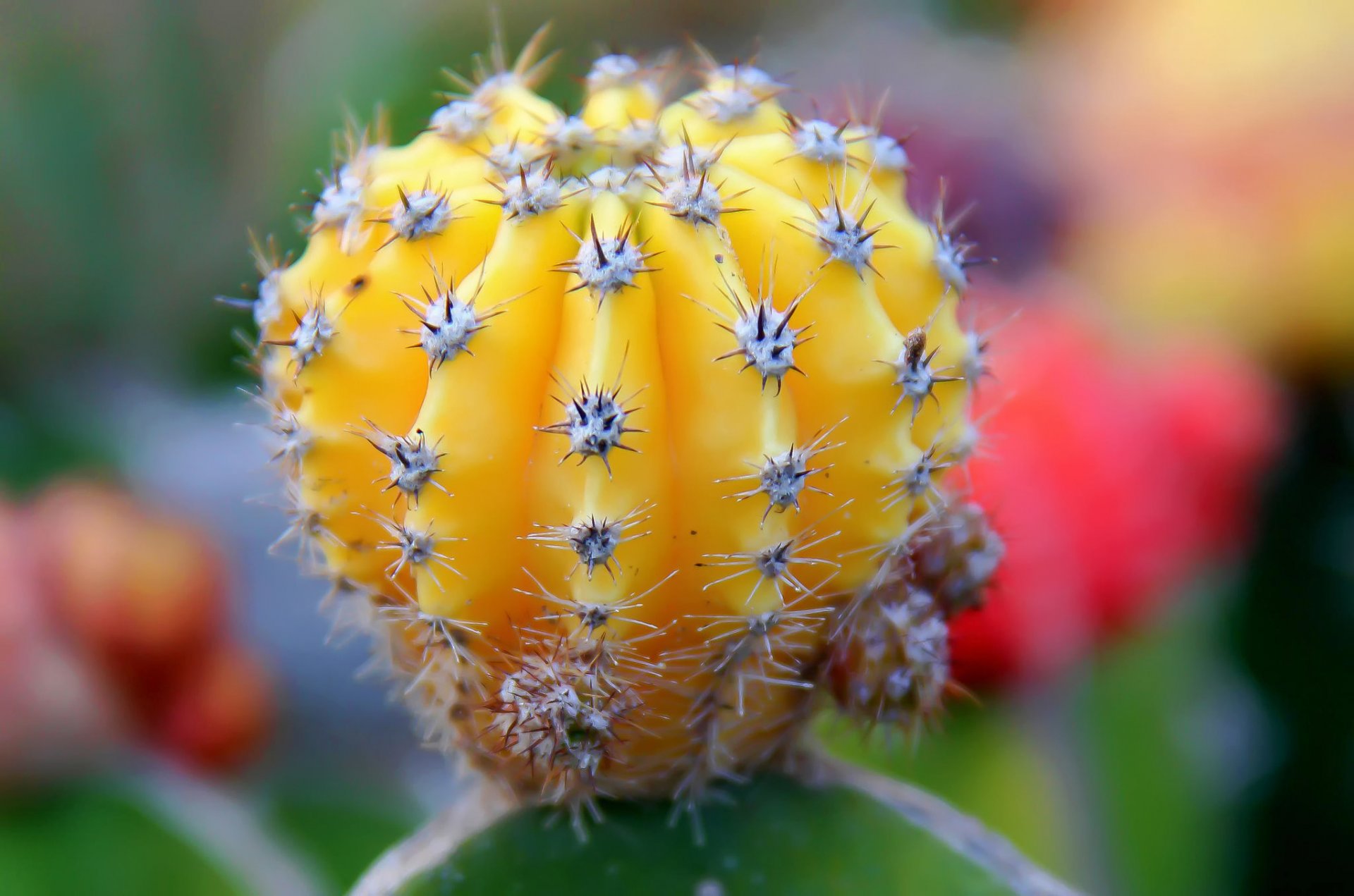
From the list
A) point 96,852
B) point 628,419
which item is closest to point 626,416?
point 628,419

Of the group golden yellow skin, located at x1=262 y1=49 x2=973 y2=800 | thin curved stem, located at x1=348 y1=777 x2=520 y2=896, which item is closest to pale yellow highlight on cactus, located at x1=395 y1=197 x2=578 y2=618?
golden yellow skin, located at x1=262 y1=49 x2=973 y2=800

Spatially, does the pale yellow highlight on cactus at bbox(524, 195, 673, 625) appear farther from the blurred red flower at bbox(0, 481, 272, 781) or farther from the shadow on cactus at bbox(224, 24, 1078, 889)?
the blurred red flower at bbox(0, 481, 272, 781)

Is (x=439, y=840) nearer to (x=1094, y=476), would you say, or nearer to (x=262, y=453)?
(x=1094, y=476)

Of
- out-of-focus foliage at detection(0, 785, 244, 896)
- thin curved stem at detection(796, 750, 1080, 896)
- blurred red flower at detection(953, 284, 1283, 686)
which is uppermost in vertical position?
thin curved stem at detection(796, 750, 1080, 896)

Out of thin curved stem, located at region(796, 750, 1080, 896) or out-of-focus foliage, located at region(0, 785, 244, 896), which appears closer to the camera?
thin curved stem, located at region(796, 750, 1080, 896)

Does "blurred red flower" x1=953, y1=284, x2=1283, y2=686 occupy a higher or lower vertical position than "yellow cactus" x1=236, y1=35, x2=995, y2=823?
lower

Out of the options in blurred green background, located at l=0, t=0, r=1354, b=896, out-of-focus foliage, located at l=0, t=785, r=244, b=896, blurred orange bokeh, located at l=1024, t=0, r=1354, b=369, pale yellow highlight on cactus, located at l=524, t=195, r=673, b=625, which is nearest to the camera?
pale yellow highlight on cactus, located at l=524, t=195, r=673, b=625

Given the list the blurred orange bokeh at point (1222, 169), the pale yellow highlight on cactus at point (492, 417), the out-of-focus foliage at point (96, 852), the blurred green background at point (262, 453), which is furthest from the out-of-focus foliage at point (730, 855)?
the blurred orange bokeh at point (1222, 169)
